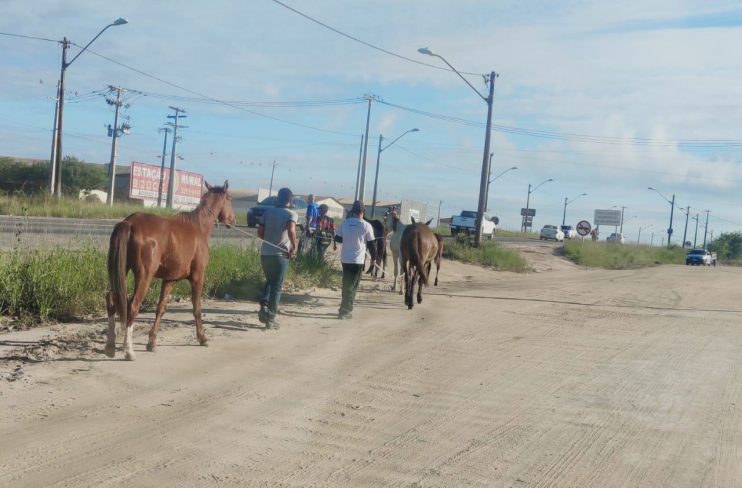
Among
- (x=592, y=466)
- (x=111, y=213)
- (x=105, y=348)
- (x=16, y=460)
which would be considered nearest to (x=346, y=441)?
(x=592, y=466)

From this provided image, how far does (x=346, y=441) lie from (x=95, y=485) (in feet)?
6.47

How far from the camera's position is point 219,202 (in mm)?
10102

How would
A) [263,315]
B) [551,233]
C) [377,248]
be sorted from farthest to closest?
[551,233]
[377,248]
[263,315]

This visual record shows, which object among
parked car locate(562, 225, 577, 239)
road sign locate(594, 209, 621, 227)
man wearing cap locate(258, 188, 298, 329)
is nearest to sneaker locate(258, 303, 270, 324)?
man wearing cap locate(258, 188, 298, 329)

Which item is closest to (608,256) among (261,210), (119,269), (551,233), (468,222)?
(468,222)

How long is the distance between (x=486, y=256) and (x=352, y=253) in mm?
17768

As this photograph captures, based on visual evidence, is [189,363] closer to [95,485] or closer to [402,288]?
[95,485]

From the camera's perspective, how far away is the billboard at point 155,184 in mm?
75125

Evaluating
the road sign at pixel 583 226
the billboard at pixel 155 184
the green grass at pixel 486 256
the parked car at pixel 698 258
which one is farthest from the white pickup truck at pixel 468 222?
the billboard at pixel 155 184

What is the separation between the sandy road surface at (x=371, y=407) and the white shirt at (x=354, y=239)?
3.31 feet

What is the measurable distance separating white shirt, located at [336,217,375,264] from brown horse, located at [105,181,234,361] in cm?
302

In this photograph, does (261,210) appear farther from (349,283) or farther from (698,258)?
(698,258)

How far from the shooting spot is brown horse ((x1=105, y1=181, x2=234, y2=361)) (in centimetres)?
801

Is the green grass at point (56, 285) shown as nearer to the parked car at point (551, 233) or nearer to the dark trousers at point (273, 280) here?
the dark trousers at point (273, 280)
